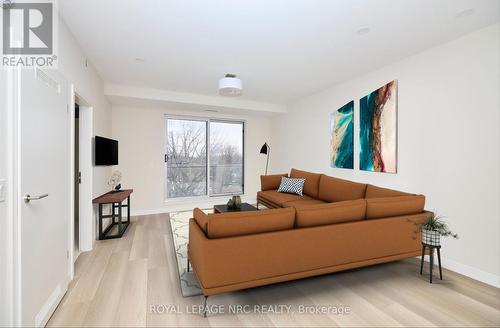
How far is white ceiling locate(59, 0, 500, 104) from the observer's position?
205cm

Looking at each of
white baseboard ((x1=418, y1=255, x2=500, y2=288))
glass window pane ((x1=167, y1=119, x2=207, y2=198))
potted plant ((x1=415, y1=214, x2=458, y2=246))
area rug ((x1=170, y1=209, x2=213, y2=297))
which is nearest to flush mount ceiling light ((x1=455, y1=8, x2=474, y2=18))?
potted plant ((x1=415, y1=214, x2=458, y2=246))

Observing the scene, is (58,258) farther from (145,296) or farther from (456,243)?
(456,243)

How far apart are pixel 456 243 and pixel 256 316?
244cm

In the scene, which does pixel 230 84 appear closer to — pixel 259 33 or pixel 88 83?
pixel 259 33

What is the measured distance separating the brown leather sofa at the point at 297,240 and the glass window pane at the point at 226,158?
12.6 ft

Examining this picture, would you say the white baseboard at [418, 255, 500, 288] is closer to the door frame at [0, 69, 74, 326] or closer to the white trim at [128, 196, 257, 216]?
the door frame at [0, 69, 74, 326]

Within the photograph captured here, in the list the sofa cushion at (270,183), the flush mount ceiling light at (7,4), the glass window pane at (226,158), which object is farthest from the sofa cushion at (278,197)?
the flush mount ceiling light at (7,4)

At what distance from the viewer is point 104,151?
3465 mm

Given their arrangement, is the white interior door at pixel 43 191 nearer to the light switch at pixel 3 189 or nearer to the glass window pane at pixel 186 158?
the light switch at pixel 3 189

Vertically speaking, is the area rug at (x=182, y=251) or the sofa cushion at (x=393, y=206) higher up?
the sofa cushion at (x=393, y=206)

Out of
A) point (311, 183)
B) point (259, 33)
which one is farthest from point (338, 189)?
point (259, 33)

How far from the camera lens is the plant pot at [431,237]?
2.27 metres

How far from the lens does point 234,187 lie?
20.5 ft

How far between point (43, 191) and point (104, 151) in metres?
1.85
